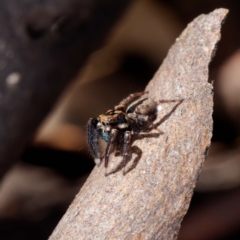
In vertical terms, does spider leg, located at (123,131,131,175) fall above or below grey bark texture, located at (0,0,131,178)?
below

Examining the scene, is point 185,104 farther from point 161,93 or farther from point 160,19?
point 160,19

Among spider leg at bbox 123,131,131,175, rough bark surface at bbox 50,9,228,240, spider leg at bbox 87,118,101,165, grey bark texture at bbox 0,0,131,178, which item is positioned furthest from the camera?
grey bark texture at bbox 0,0,131,178

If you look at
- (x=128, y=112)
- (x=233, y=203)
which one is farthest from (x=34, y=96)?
(x=233, y=203)

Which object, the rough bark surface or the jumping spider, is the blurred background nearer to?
the jumping spider

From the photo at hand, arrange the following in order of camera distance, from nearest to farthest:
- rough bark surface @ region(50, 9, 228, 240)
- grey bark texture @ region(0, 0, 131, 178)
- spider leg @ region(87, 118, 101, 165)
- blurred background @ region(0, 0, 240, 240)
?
rough bark surface @ region(50, 9, 228, 240), spider leg @ region(87, 118, 101, 165), grey bark texture @ region(0, 0, 131, 178), blurred background @ region(0, 0, 240, 240)

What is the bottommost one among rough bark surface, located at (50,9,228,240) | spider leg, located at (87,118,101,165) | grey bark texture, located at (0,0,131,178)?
rough bark surface, located at (50,9,228,240)

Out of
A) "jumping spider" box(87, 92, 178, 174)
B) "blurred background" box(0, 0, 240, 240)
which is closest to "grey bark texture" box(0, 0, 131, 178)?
"blurred background" box(0, 0, 240, 240)
